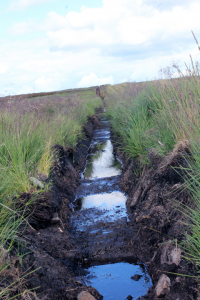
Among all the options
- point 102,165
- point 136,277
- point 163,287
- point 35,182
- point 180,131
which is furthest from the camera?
point 102,165

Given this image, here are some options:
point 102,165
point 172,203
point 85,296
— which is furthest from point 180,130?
point 102,165

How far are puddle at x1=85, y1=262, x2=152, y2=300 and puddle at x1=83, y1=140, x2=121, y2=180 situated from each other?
13.2ft

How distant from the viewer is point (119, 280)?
10.3ft

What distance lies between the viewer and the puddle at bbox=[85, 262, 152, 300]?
2918 mm

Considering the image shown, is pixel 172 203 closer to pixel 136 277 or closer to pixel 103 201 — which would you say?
pixel 136 277

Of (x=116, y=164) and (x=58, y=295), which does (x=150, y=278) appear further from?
(x=116, y=164)

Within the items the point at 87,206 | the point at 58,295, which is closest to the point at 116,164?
the point at 87,206

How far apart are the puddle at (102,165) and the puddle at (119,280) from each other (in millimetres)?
4014

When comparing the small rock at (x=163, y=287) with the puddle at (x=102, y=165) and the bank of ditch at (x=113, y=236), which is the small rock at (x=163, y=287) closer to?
the bank of ditch at (x=113, y=236)

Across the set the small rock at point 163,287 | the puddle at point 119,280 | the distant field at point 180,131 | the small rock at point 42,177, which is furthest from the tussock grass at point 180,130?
the small rock at point 42,177

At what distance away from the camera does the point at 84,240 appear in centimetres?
399

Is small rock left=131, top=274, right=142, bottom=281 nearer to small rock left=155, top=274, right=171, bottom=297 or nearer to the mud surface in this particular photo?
the mud surface

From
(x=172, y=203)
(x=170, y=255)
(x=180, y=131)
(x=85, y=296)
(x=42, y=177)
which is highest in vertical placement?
(x=180, y=131)

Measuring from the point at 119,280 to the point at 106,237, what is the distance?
0.93 meters
